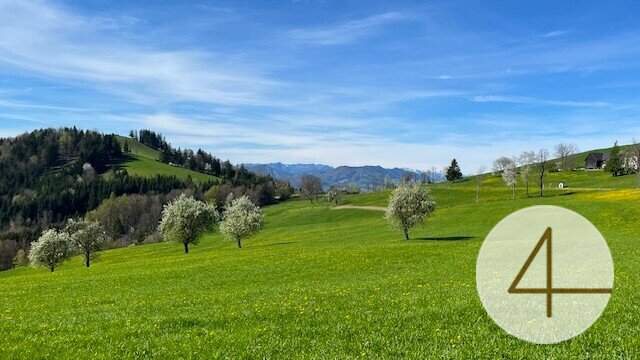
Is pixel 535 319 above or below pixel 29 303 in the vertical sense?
above

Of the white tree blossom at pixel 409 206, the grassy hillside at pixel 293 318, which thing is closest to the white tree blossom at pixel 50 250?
the white tree blossom at pixel 409 206

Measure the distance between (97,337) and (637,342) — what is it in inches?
590

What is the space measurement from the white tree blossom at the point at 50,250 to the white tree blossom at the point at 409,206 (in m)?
60.8

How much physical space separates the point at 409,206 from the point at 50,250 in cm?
6548

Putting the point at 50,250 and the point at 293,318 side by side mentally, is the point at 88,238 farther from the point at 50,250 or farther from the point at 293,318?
the point at 293,318

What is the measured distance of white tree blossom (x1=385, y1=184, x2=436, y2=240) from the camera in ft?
255

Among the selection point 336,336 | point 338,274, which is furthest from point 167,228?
point 336,336

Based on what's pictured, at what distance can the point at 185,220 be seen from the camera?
90.1m

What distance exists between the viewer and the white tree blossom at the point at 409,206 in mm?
77688

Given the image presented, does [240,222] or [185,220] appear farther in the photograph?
[240,222]

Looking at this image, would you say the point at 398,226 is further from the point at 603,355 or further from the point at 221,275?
the point at 603,355

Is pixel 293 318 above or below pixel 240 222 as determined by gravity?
above

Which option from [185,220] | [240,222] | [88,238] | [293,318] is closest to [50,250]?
[88,238]

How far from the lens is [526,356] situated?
12.1 metres
